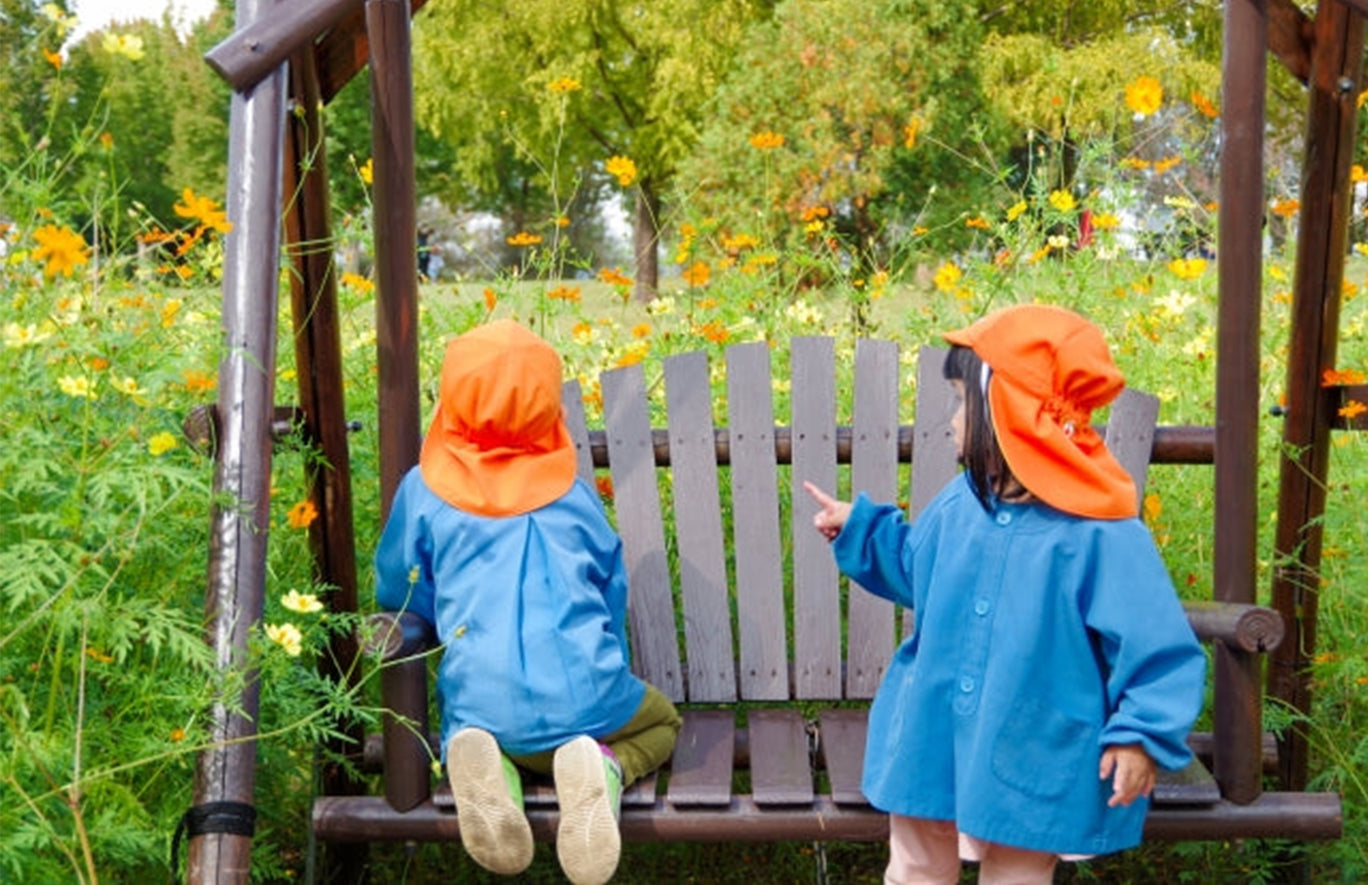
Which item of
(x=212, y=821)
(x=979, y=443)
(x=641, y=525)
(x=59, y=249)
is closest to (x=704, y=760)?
(x=641, y=525)

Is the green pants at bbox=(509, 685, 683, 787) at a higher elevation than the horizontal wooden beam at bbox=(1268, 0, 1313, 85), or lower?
lower

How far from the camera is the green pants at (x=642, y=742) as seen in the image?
9.82 ft

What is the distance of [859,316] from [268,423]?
83.7 inches

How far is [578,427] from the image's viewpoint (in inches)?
142

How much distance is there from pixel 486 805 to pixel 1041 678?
898mm

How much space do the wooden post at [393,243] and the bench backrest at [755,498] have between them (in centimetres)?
49

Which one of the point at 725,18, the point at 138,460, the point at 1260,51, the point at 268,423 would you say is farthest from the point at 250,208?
the point at 725,18

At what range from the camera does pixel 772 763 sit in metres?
3.12

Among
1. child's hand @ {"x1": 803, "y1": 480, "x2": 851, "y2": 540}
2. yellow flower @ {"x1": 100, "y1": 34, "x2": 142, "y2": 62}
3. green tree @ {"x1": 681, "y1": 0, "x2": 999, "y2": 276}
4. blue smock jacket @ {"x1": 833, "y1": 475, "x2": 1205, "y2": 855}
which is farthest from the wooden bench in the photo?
green tree @ {"x1": 681, "y1": 0, "x2": 999, "y2": 276}

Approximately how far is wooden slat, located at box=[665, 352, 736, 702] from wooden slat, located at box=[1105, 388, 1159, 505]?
79 cm

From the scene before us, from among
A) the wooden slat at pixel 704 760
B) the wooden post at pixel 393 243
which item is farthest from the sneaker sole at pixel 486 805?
the wooden post at pixel 393 243

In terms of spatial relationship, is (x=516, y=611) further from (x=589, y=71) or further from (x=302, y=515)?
(x=589, y=71)

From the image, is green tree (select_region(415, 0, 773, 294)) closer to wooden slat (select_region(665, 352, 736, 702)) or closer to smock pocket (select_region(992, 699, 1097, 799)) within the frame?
wooden slat (select_region(665, 352, 736, 702))

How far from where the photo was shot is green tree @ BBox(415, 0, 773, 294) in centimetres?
2239
